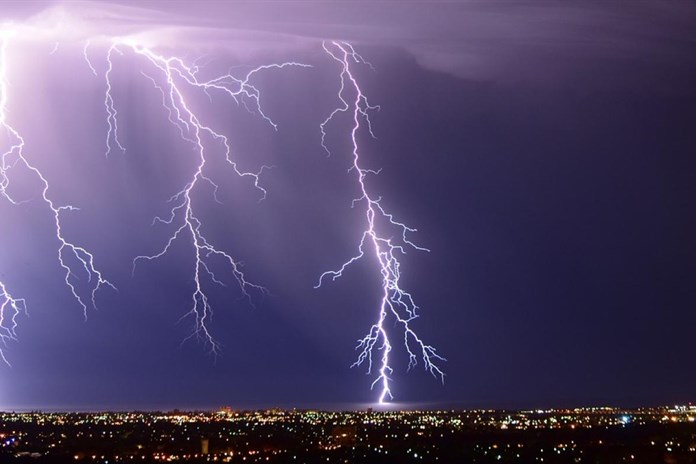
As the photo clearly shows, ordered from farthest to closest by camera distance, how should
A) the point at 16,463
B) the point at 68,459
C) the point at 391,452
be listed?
the point at 391,452 < the point at 68,459 < the point at 16,463

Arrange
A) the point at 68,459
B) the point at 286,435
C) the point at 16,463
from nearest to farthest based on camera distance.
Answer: the point at 16,463 → the point at 68,459 → the point at 286,435

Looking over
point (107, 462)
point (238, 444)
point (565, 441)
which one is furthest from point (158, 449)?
point (565, 441)

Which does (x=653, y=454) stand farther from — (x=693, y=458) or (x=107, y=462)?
(x=107, y=462)

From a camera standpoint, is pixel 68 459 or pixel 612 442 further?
pixel 612 442

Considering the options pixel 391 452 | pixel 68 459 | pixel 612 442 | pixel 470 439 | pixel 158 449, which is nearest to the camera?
pixel 68 459

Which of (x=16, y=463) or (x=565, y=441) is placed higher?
(x=565, y=441)

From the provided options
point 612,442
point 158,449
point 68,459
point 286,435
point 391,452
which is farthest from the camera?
point 286,435

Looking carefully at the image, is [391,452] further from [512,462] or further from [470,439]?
[470,439]

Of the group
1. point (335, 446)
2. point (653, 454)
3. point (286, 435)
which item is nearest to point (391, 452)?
point (335, 446)

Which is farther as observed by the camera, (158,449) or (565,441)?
(565,441)
